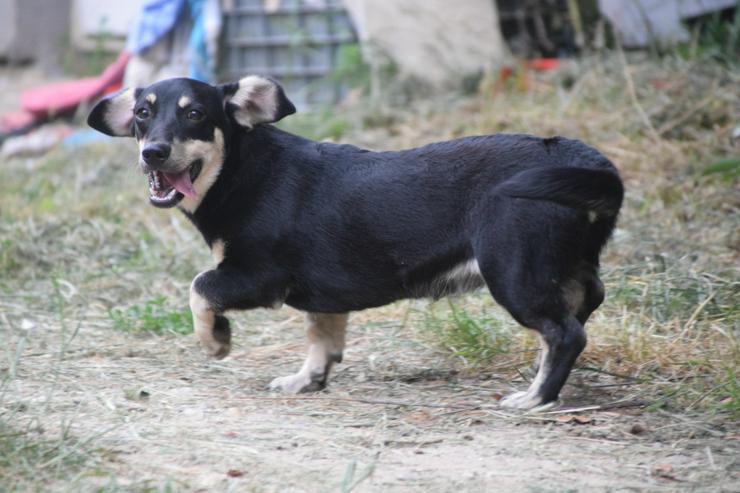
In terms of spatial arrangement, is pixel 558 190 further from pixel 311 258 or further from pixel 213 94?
pixel 213 94

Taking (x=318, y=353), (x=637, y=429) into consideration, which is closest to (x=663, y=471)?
(x=637, y=429)

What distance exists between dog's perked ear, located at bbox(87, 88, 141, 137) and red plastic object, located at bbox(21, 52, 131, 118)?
19.4 ft

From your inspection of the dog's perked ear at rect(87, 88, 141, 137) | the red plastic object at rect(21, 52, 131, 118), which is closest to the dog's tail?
the dog's perked ear at rect(87, 88, 141, 137)

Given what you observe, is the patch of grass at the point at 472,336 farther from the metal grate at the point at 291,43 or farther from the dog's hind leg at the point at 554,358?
the metal grate at the point at 291,43

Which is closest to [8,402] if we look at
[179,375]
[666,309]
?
[179,375]

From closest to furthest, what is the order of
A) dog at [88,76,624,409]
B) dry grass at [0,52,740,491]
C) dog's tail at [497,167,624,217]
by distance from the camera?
dry grass at [0,52,740,491] < dog's tail at [497,167,624,217] < dog at [88,76,624,409]

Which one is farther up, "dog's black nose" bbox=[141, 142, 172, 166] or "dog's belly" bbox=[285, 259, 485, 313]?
"dog's black nose" bbox=[141, 142, 172, 166]

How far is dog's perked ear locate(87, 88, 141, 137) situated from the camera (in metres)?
4.62

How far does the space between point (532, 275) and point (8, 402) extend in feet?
6.24

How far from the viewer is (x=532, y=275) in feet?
12.6

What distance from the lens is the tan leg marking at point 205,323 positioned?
4219mm

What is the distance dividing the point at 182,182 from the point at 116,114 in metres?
0.67

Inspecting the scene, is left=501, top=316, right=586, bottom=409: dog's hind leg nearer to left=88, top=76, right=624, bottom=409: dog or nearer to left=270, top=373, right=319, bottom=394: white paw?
left=88, top=76, right=624, bottom=409: dog

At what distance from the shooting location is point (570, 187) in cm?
365
